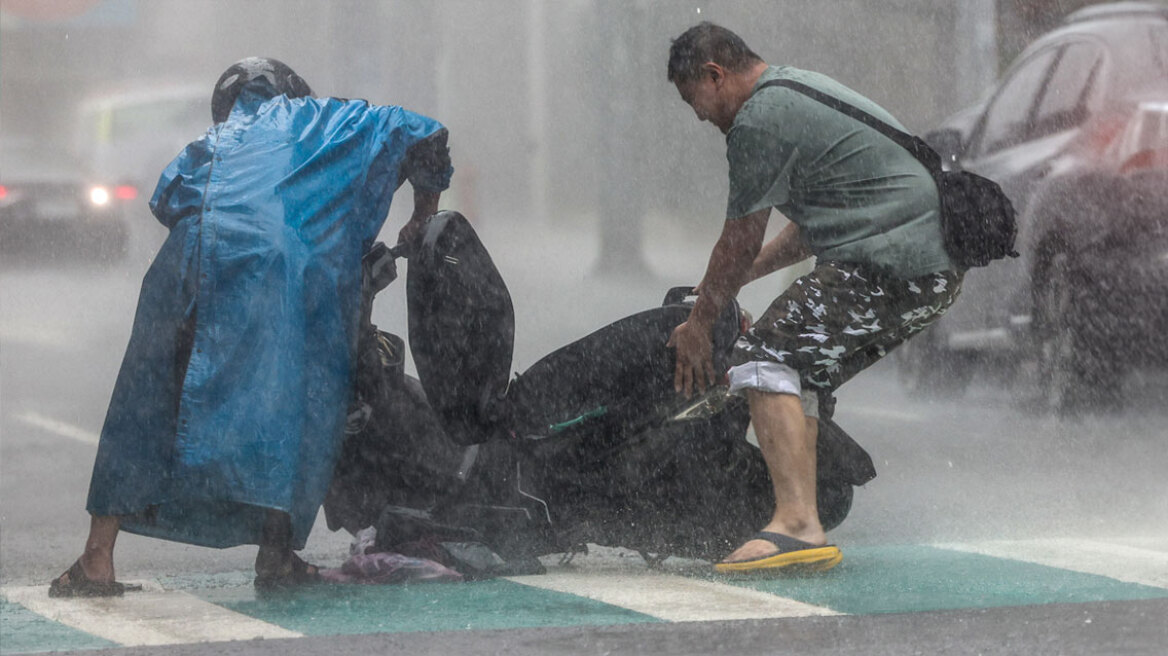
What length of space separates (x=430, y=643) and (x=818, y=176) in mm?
1569

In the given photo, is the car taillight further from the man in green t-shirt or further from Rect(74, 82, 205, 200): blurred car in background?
Rect(74, 82, 205, 200): blurred car in background

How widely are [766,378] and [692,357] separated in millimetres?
187

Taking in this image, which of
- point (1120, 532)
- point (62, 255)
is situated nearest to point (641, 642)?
point (1120, 532)

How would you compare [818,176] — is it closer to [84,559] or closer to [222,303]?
[222,303]

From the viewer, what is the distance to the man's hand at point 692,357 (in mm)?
4066

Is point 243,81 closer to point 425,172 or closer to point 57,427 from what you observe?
point 425,172

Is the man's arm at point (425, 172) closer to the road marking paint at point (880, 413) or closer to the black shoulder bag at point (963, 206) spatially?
the black shoulder bag at point (963, 206)

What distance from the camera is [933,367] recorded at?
742 centimetres

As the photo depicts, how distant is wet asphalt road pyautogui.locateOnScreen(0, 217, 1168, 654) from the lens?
5.14 m

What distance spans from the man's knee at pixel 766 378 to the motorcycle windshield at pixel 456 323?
583mm

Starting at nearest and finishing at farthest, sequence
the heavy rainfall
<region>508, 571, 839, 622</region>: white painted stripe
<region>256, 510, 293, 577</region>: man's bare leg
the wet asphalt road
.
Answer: <region>508, 571, 839, 622</region>: white painted stripe, <region>256, 510, 293, 577</region>: man's bare leg, the wet asphalt road, the heavy rainfall

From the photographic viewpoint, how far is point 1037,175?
21.4 feet

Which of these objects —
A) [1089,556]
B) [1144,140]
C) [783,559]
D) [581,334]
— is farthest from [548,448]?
[1144,140]

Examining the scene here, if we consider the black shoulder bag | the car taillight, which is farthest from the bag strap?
the car taillight
